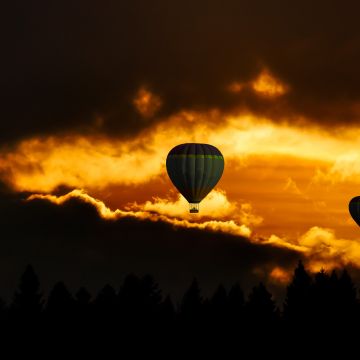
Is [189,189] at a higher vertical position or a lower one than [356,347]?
higher

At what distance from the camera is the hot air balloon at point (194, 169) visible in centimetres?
13150

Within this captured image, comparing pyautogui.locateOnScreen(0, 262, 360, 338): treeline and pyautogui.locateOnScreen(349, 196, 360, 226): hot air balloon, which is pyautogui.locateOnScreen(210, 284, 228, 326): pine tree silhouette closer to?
pyautogui.locateOnScreen(0, 262, 360, 338): treeline

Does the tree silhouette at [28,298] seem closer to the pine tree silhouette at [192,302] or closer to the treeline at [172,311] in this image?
the treeline at [172,311]

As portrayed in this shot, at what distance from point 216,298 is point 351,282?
2264 centimetres

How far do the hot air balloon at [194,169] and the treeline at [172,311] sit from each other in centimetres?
1331

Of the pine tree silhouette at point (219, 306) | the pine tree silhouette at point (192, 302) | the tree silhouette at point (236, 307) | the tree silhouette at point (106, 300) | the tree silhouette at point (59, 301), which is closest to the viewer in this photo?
the tree silhouette at point (59, 301)

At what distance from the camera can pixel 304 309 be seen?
14262 cm

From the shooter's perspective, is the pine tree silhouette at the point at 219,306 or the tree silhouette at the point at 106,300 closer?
the tree silhouette at the point at 106,300

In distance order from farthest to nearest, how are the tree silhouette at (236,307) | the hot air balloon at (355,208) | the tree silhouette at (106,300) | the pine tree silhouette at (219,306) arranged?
the hot air balloon at (355,208) < the pine tree silhouette at (219,306) < the tree silhouette at (236,307) < the tree silhouette at (106,300)

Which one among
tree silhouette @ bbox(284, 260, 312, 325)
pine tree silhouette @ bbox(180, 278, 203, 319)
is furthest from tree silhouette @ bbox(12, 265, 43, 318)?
tree silhouette @ bbox(284, 260, 312, 325)

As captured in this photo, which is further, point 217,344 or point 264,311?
point 264,311

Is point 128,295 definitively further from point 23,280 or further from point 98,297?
point 23,280

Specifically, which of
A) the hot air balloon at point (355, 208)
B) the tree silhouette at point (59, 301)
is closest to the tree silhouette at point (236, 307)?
the tree silhouette at point (59, 301)

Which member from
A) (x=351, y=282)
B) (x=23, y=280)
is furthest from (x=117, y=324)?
(x=351, y=282)
